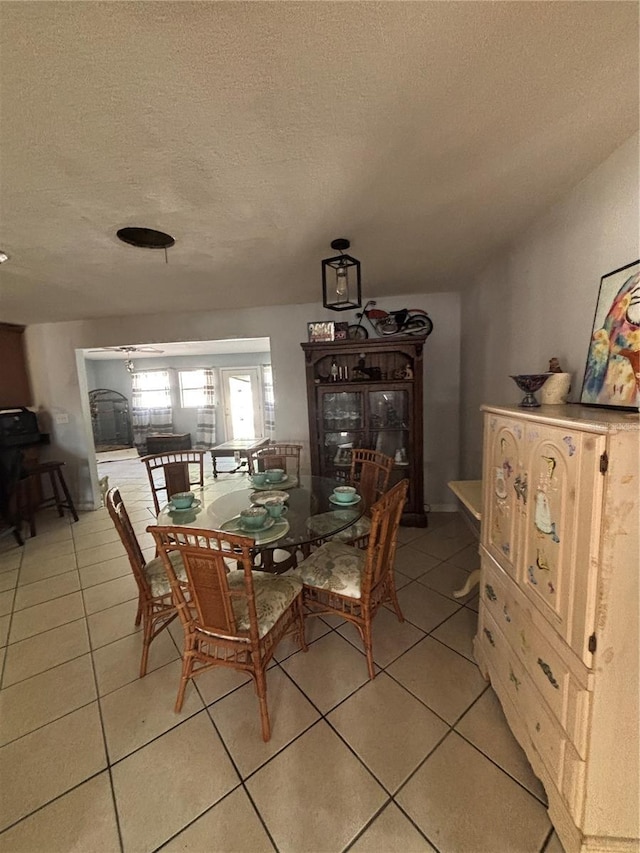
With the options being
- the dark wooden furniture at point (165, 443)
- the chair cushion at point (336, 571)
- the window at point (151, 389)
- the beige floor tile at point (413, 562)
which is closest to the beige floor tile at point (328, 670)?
the chair cushion at point (336, 571)

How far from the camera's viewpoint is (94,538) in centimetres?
328

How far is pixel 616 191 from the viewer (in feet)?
4.03

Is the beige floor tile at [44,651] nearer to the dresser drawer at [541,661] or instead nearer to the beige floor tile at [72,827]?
the beige floor tile at [72,827]

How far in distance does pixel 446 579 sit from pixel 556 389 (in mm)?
1566

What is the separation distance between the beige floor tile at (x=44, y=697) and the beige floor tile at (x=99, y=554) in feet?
4.09

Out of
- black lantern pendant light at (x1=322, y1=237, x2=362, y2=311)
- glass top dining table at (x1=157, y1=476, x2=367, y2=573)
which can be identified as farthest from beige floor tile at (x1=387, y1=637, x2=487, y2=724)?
black lantern pendant light at (x1=322, y1=237, x2=362, y2=311)

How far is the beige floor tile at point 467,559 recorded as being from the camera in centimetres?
246

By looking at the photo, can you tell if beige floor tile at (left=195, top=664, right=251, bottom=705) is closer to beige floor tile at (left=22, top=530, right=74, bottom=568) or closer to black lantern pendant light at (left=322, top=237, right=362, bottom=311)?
black lantern pendant light at (left=322, top=237, right=362, bottom=311)

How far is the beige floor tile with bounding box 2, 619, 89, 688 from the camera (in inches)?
67.1

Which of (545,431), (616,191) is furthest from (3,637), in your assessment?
(616,191)

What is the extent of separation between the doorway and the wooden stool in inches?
150

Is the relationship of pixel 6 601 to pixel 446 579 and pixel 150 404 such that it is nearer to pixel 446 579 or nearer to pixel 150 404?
pixel 446 579

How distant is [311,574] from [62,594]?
2.01 metres

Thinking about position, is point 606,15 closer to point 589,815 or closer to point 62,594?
point 589,815
